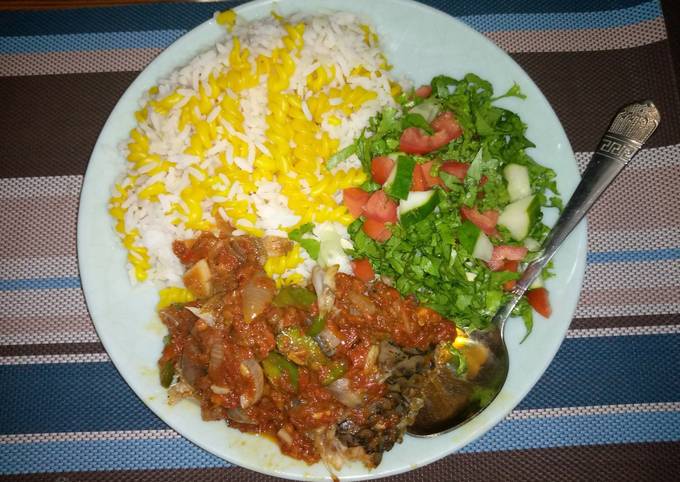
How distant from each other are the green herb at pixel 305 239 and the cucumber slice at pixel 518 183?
1.23 metres

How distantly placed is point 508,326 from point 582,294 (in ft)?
2.22

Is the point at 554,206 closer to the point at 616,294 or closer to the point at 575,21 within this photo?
the point at 616,294

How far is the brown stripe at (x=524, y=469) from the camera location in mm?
3227

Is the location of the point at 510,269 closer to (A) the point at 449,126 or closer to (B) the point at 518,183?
(B) the point at 518,183

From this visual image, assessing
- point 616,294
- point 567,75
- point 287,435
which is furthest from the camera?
point 567,75

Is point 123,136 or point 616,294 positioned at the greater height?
point 123,136

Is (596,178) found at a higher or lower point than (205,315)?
higher

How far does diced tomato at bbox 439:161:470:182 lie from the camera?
10.0 ft

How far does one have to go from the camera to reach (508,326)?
3.16 m

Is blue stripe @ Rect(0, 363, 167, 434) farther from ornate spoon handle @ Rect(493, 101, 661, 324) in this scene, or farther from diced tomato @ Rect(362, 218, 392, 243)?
ornate spoon handle @ Rect(493, 101, 661, 324)

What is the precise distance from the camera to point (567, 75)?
3689 millimetres

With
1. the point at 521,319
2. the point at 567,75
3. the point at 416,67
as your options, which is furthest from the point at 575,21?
the point at 521,319

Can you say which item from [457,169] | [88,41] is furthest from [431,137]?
[88,41]

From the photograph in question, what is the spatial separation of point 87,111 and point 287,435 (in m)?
2.70
